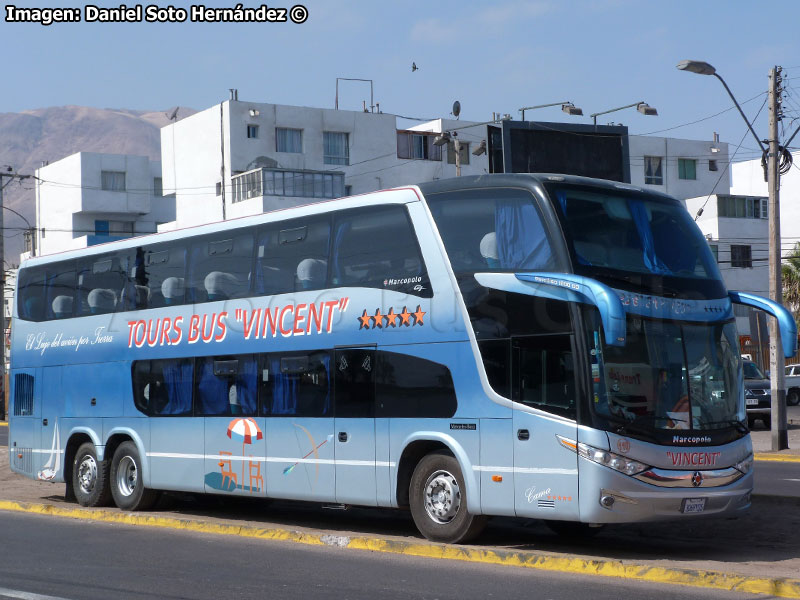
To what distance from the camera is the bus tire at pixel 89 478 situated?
679 inches

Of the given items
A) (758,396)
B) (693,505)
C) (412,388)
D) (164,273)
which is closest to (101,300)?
(164,273)

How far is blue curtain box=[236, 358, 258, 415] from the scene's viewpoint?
1465 cm

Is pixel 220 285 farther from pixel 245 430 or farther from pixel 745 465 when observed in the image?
pixel 745 465

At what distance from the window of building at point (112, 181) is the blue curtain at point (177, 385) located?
59615 mm

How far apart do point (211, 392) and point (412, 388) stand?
385 cm

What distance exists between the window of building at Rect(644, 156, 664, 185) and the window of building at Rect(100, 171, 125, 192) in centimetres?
3304

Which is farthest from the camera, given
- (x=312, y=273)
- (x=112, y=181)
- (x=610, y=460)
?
(x=112, y=181)

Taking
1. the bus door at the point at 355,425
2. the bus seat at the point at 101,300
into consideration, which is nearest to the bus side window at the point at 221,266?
the bus seat at the point at 101,300

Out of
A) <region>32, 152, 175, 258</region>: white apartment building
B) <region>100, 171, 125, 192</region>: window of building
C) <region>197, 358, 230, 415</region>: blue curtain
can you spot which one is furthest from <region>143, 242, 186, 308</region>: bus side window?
<region>100, 171, 125, 192</region>: window of building

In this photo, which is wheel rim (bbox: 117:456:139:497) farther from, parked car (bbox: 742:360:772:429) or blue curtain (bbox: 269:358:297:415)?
parked car (bbox: 742:360:772:429)

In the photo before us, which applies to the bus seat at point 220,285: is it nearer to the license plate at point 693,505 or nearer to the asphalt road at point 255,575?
the asphalt road at point 255,575

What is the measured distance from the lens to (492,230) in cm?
1189

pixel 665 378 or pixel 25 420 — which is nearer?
pixel 665 378

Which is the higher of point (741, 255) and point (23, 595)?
point (741, 255)
